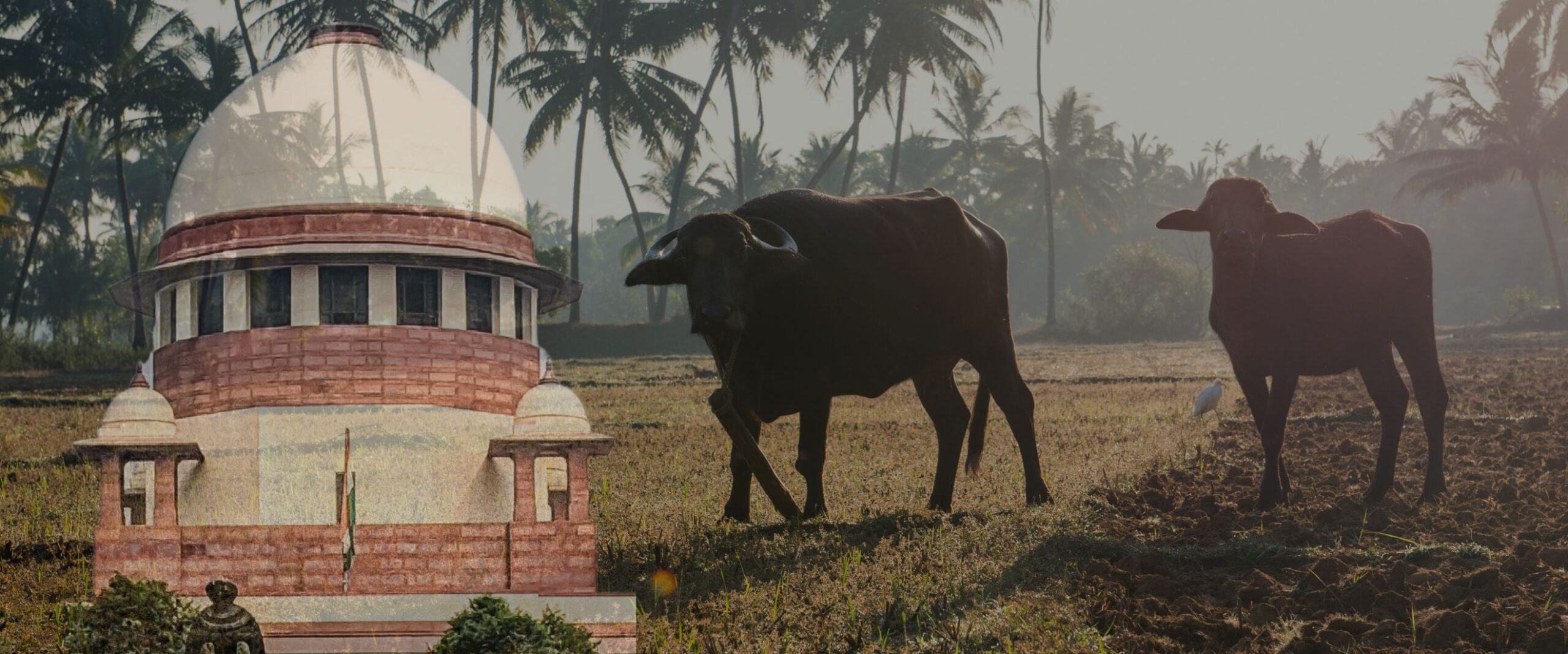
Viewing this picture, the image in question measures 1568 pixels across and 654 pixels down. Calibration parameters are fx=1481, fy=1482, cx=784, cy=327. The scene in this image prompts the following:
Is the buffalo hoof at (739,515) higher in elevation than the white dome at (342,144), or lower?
lower

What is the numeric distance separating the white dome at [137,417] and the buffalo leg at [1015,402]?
7.40 metres

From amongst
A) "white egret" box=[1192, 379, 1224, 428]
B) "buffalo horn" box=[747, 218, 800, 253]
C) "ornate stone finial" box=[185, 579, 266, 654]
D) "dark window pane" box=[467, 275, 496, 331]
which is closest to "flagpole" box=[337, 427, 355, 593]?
"ornate stone finial" box=[185, 579, 266, 654]

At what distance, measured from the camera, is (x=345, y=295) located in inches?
347

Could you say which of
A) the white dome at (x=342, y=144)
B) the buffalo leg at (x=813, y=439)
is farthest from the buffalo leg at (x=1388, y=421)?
the white dome at (x=342, y=144)

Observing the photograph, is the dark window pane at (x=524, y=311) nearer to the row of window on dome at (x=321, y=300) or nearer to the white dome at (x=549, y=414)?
the row of window on dome at (x=321, y=300)

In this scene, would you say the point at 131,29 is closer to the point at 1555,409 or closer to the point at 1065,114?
the point at 1555,409

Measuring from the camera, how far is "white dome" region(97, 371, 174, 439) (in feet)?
27.5

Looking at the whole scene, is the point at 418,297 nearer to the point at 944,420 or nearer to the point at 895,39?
the point at 944,420

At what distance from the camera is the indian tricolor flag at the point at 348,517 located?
7.96 m

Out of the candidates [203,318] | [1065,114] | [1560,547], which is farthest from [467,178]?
[1065,114]

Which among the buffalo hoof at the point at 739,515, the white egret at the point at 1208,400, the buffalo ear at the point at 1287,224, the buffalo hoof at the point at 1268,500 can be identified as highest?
the buffalo ear at the point at 1287,224

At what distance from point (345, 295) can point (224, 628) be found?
2127 millimetres

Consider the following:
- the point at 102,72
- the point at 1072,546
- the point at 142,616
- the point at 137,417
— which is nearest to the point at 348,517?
the point at 142,616

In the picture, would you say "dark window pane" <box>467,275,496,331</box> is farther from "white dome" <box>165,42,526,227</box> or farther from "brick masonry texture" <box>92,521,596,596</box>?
"brick masonry texture" <box>92,521,596,596</box>
